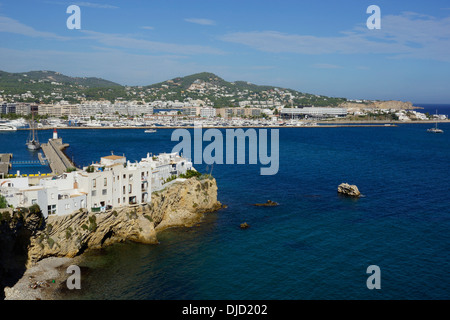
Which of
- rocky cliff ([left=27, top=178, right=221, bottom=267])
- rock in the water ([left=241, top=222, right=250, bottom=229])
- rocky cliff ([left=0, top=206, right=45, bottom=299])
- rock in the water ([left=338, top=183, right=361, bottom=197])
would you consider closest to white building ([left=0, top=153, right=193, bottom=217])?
rocky cliff ([left=27, top=178, right=221, bottom=267])

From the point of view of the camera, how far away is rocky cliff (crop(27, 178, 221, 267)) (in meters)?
24.5

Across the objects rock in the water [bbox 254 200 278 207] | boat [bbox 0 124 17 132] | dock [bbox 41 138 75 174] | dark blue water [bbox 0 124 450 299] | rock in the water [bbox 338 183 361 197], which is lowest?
dark blue water [bbox 0 124 450 299]

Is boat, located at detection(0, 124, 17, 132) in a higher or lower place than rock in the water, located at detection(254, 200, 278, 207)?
higher

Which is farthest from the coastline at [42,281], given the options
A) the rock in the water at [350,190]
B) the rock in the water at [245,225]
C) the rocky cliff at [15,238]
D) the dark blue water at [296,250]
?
the rock in the water at [350,190]

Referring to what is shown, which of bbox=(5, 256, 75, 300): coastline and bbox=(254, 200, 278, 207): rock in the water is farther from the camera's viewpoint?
bbox=(254, 200, 278, 207): rock in the water

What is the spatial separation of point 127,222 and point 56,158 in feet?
128

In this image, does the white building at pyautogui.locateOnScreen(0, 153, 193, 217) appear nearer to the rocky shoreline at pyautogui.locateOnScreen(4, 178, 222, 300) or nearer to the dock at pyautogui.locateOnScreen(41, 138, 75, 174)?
the rocky shoreline at pyautogui.locateOnScreen(4, 178, 222, 300)

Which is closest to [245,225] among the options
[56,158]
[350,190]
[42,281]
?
[42,281]

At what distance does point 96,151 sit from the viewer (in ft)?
257

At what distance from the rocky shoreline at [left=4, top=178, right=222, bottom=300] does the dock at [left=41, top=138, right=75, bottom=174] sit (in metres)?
16.1

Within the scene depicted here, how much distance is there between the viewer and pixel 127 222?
1133 inches

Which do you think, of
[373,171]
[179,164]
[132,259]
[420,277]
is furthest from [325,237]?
[373,171]
